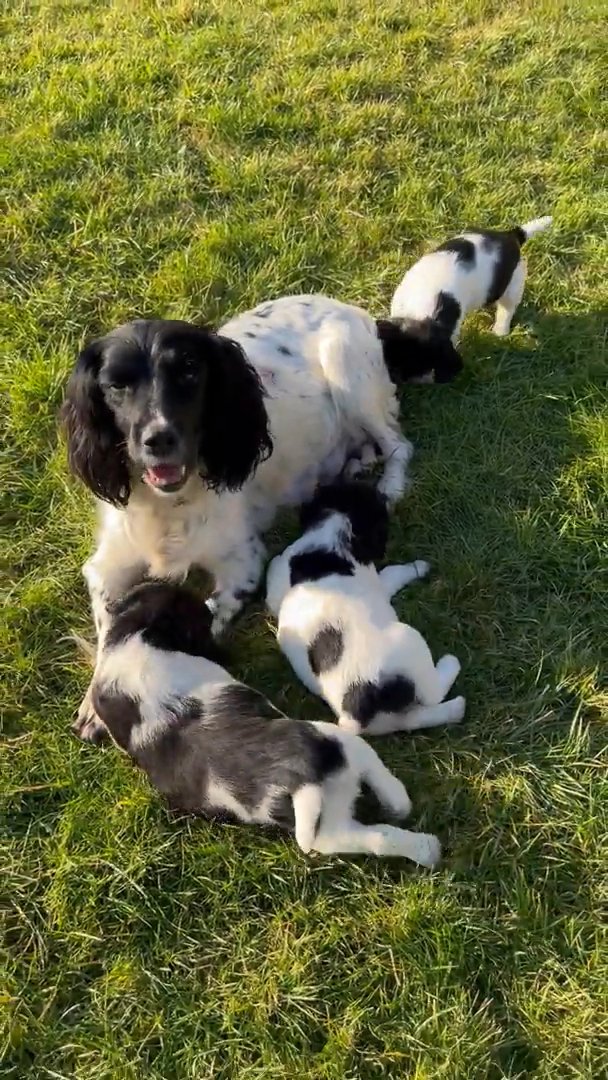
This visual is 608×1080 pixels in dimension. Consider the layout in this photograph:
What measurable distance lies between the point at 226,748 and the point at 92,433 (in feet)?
4.14

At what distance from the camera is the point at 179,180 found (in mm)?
5465

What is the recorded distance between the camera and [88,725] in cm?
323

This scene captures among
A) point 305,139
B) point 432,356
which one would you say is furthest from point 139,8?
point 432,356

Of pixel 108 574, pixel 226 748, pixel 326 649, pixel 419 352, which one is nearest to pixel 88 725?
pixel 108 574

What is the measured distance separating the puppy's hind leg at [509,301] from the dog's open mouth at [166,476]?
211cm

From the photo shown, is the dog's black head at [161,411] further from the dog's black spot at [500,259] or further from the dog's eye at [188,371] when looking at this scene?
the dog's black spot at [500,259]

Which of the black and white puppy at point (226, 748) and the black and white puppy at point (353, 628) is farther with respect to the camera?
the black and white puppy at point (353, 628)

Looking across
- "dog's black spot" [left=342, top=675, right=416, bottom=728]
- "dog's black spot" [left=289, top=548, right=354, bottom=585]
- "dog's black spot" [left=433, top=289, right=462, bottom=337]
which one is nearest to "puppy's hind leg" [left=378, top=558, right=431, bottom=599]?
"dog's black spot" [left=289, top=548, right=354, bottom=585]

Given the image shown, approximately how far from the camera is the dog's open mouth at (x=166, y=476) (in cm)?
318

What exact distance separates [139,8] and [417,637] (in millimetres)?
6019

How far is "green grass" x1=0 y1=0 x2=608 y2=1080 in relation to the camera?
2.65 meters

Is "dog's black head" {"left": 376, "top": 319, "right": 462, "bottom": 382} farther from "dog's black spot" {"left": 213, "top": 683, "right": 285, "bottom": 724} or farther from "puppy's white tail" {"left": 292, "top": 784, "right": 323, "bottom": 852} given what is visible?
"puppy's white tail" {"left": 292, "top": 784, "right": 323, "bottom": 852}

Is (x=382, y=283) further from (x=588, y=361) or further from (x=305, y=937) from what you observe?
(x=305, y=937)

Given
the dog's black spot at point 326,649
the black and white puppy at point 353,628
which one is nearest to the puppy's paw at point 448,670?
the black and white puppy at point 353,628
